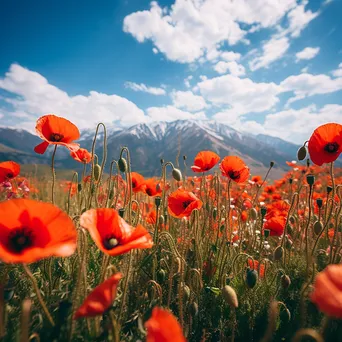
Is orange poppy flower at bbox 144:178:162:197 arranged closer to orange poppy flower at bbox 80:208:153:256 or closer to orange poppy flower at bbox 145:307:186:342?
orange poppy flower at bbox 80:208:153:256

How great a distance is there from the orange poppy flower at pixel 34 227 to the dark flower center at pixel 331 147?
6.17 ft

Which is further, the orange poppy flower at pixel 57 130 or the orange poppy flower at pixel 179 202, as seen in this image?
the orange poppy flower at pixel 179 202

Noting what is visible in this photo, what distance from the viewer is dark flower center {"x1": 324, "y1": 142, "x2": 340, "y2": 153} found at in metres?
1.91

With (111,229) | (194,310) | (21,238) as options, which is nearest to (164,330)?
(111,229)

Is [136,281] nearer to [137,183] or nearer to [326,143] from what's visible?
[137,183]

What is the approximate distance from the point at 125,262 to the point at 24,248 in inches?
30.4

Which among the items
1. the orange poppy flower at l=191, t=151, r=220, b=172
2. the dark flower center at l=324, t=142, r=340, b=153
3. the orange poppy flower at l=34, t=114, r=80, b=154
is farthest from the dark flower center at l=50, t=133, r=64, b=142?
the dark flower center at l=324, t=142, r=340, b=153

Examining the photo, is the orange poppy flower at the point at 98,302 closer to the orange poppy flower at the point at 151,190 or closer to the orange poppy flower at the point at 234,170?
the orange poppy flower at the point at 234,170

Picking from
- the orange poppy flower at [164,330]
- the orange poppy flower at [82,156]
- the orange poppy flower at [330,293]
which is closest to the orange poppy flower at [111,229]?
the orange poppy flower at [164,330]

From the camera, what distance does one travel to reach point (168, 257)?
2.39 m

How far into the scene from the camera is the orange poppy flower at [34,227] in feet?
3.48

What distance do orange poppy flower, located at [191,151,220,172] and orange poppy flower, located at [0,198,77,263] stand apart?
6.30ft

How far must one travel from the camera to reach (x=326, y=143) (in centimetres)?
195

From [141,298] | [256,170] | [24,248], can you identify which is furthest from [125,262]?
[256,170]
